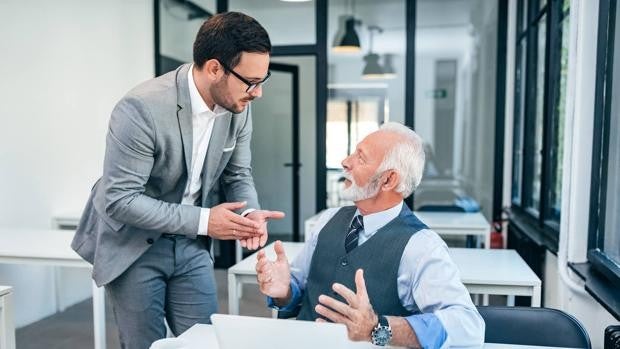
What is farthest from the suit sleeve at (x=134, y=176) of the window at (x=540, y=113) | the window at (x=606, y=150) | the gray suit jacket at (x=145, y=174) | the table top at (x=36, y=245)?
the window at (x=540, y=113)

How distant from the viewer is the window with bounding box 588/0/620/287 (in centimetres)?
212

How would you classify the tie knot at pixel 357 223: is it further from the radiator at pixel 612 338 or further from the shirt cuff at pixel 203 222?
the radiator at pixel 612 338

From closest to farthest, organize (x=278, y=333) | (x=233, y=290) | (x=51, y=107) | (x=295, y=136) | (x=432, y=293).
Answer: (x=278, y=333) → (x=432, y=293) → (x=233, y=290) → (x=51, y=107) → (x=295, y=136)

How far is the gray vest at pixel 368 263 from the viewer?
4.61ft

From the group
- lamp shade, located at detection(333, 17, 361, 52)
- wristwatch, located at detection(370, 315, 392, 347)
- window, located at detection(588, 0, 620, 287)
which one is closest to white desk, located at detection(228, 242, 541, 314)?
window, located at detection(588, 0, 620, 287)

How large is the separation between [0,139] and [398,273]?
3.03 m

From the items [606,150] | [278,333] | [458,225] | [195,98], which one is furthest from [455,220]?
[278,333]

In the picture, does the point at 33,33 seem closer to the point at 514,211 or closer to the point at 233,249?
the point at 233,249

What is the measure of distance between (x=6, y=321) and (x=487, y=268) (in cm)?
207

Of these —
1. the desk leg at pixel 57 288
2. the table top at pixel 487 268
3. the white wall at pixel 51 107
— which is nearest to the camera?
the table top at pixel 487 268

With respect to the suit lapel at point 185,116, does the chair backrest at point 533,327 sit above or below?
below

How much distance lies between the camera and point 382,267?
1.41 metres

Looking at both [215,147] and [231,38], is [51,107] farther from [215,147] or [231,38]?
[231,38]

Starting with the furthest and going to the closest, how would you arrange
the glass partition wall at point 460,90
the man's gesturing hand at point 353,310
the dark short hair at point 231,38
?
the glass partition wall at point 460,90 → the dark short hair at point 231,38 → the man's gesturing hand at point 353,310
